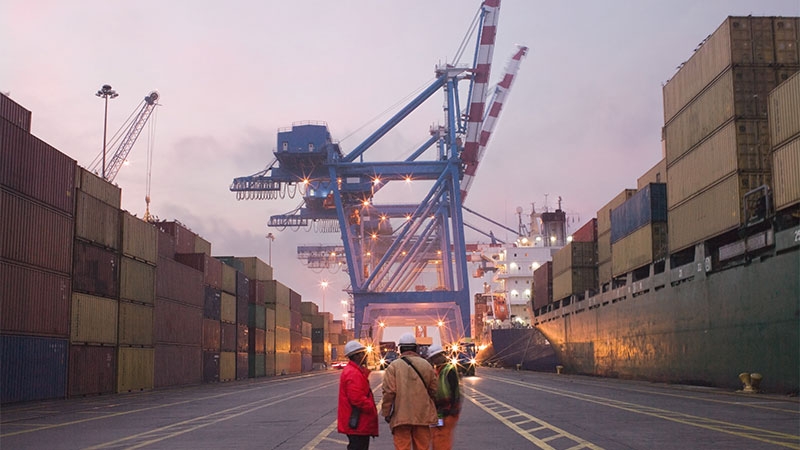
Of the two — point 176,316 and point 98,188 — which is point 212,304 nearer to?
point 176,316

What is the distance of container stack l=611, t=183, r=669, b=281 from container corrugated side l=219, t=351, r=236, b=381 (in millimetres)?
24059

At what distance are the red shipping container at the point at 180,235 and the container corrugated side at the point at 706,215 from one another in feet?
89.7

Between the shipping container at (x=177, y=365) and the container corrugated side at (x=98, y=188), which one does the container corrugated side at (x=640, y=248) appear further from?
the container corrugated side at (x=98, y=188)

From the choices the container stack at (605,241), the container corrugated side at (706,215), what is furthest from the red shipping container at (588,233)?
the container corrugated side at (706,215)

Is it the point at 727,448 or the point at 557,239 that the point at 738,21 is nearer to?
the point at 727,448

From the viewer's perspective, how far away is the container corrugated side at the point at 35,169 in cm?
2486

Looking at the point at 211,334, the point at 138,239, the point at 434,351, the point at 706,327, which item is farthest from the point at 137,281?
the point at 434,351

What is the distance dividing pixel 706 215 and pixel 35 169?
2308 centimetres

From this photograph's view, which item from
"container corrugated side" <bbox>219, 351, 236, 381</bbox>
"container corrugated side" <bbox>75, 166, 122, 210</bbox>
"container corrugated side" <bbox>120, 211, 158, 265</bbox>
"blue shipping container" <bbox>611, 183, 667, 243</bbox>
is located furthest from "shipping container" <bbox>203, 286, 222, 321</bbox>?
"blue shipping container" <bbox>611, 183, 667, 243</bbox>

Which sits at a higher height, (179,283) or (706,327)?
(179,283)

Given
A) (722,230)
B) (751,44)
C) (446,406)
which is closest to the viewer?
(446,406)

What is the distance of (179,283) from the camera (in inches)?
1662

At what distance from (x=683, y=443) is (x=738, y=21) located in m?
21.3

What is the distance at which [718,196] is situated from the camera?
28.3m
